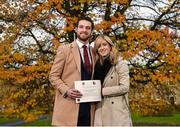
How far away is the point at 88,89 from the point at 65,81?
0.29 meters

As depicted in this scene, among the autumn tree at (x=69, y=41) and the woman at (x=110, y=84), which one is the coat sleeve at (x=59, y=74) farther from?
the autumn tree at (x=69, y=41)

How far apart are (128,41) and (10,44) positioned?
309 centimetres

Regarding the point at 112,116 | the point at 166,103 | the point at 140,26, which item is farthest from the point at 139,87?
the point at 112,116

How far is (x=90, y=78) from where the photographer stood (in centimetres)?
441

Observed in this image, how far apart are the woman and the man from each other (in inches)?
4.0

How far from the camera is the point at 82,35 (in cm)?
445

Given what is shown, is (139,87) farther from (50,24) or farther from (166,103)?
(50,24)

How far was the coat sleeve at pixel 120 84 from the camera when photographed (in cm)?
440

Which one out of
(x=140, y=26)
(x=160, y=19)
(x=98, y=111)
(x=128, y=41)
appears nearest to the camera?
(x=98, y=111)

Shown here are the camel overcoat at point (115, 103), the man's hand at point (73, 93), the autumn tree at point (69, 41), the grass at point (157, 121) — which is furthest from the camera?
the grass at point (157, 121)

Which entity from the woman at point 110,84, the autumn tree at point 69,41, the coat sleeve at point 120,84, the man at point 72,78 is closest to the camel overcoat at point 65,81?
the man at point 72,78

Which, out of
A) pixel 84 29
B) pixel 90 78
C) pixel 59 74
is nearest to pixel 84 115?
pixel 90 78

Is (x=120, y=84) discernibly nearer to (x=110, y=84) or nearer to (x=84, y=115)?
(x=110, y=84)

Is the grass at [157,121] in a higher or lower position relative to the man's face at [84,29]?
lower
